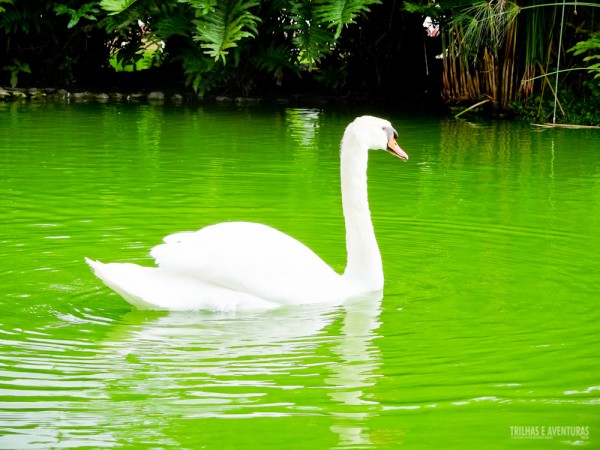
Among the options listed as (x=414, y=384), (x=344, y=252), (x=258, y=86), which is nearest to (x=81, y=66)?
(x=258, y=86)

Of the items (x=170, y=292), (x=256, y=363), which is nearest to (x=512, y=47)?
(x=170, y=292)

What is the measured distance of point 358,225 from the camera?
5.64 m

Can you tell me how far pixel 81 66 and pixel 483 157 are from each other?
869cm

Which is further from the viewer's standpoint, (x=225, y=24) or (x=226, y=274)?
(x=225, y=24)

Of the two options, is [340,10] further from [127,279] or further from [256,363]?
[256,363]

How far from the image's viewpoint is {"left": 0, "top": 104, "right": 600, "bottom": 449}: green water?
3689mm

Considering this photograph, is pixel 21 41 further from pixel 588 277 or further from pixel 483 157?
pixel 588 277

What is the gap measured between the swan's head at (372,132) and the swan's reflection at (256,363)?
31.6 inches

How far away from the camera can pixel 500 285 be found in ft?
18.7

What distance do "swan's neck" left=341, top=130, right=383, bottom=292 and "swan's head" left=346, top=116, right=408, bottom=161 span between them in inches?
1.0

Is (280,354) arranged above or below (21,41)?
below

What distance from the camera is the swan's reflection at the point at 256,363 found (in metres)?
3.81

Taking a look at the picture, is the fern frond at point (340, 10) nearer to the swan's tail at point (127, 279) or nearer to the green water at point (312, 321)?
the green water at point (312, 321)

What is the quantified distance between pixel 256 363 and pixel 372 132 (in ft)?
5.79
